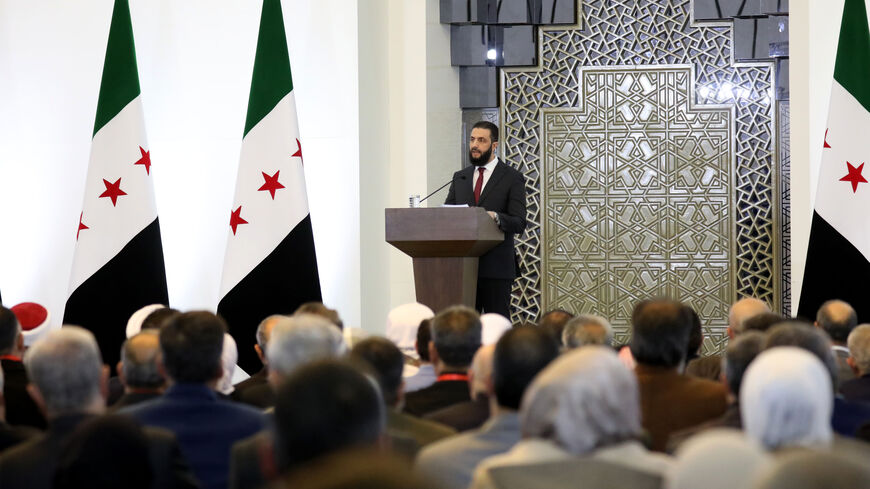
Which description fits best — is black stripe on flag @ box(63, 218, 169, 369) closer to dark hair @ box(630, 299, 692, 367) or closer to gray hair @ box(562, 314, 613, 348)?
gray hair @ box(562, 314, 613, 348)

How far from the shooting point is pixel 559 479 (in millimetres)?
1874

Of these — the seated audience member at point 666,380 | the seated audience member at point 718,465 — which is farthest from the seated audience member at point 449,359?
the seated audience member at point 718,465

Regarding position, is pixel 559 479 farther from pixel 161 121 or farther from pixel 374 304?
pixel 161 121

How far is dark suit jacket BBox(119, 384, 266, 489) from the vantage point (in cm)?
263

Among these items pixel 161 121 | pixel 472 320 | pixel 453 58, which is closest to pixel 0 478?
pixel 472 320

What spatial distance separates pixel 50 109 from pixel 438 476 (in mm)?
5938

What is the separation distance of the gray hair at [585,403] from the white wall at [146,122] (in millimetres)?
5688

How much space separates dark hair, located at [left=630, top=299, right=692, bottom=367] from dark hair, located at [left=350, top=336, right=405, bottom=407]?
2.56 feet

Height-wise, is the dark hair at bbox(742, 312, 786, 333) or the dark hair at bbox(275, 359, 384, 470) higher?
the dark hair at bbox(275, 359, 384, 470)

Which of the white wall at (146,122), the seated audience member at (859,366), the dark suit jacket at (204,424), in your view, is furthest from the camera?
the white wall at (146,122)

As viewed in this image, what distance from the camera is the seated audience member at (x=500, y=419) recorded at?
2.31 meters

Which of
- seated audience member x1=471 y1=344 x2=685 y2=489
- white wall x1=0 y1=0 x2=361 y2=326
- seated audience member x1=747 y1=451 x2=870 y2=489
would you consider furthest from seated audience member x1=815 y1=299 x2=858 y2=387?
white wall x1=0 y1=0 x2=361 y2=326

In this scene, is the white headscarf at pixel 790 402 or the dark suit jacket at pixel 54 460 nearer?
the white headscarf at pixel 790 402

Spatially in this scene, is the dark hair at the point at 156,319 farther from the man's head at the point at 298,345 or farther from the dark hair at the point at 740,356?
the dark hair at the point at 740,356
